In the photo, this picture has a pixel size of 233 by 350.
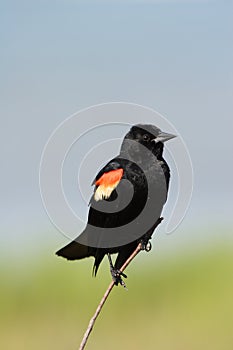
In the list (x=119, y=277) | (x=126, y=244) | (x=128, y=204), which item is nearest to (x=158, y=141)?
(x=128, y=204)

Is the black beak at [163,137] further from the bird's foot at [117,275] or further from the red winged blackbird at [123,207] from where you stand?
the bird's foot at [117,275]

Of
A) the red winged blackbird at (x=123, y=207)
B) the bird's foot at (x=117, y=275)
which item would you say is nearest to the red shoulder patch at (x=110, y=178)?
the red winged blackbird at (x=123, y=207)

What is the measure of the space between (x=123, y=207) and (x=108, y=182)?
11 centimetres

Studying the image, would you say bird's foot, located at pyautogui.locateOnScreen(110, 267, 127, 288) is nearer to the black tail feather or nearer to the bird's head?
the black tail feather

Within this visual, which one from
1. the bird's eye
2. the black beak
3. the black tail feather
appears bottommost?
the black tail feather

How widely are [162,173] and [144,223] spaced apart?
0.65 ft

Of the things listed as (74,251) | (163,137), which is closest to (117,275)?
(74,251)

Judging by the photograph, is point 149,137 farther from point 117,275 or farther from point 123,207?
point 117,275

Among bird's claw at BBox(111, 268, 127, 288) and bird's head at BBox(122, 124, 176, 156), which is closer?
bird's claw at BBox(111, 268, 127, 288)

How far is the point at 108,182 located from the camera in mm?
1828

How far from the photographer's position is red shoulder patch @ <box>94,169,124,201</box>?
1826mm

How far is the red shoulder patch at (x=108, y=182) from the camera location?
1.83 m

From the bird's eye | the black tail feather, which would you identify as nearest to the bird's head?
the bird's eye

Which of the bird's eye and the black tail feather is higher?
the bird's eye
